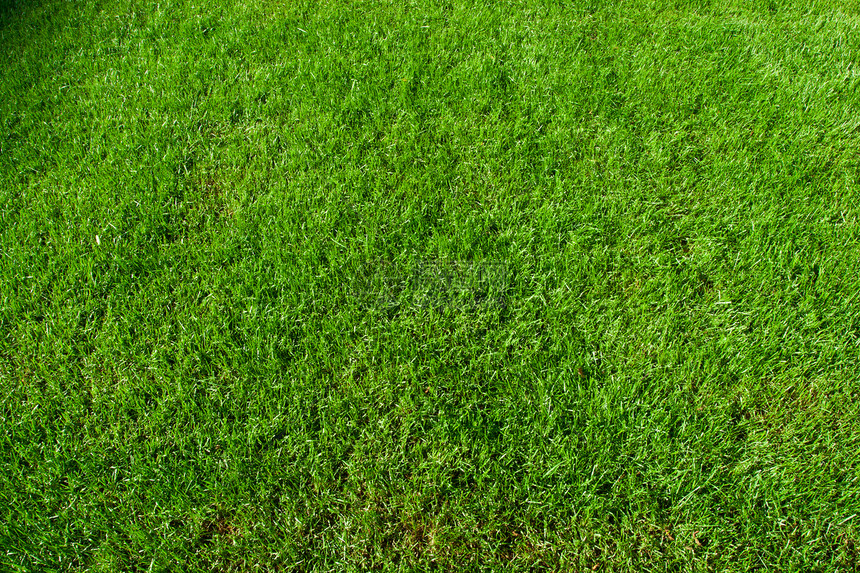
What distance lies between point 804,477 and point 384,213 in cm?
216

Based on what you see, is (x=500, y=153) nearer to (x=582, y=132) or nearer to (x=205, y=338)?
(x=582, y=132)

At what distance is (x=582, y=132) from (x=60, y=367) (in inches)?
118

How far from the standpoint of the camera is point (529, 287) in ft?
8.78

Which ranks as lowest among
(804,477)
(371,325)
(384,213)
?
(804,477)

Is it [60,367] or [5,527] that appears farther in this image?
[60,367]

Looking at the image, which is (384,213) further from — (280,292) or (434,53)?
(434,53)

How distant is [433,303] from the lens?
2.63 meters

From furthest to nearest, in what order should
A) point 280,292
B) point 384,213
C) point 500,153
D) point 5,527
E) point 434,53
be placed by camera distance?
point 434,53 < point 500,153 < point 384,213 < point 280,292 < point 5,527

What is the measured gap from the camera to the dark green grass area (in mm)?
1992

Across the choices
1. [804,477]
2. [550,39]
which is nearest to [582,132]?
[550,39]

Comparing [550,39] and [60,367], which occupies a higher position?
[550,39]

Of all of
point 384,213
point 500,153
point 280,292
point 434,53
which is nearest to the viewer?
point 280,292

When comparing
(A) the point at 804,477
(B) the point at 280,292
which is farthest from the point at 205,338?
(A) the point at 804,477

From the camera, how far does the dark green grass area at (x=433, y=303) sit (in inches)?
78.4
